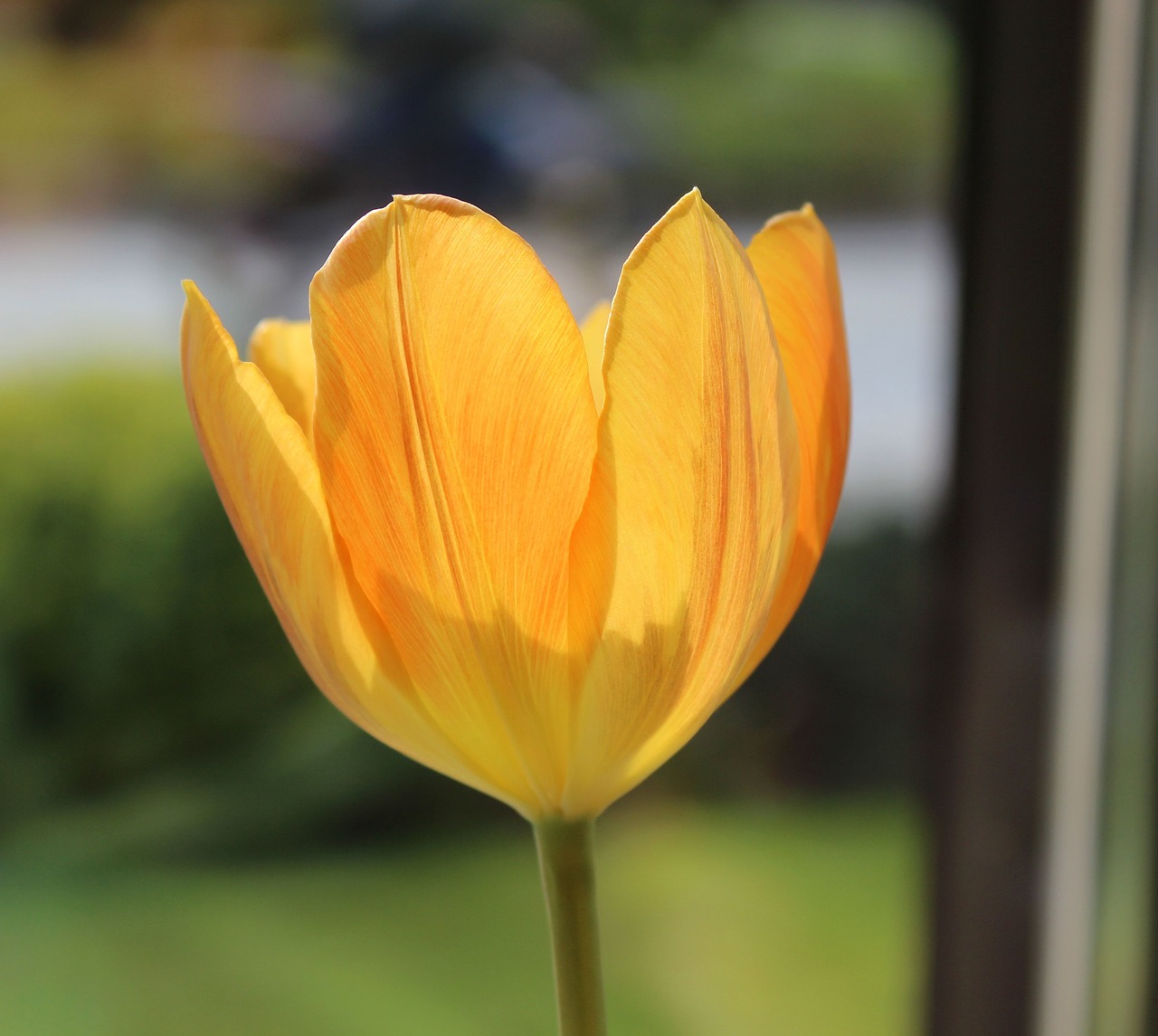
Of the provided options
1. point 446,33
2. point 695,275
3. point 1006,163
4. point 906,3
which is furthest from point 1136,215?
point 695,275

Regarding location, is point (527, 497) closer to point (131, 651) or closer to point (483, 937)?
point (131, 651)

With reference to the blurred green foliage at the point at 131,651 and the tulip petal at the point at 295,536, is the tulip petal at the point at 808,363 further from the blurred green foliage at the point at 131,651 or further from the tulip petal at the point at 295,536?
the blurred green foliage at the point at 131,651

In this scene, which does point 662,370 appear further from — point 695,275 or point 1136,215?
point 1136,215

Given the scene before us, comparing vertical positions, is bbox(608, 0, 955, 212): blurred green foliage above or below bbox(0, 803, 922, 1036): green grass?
above

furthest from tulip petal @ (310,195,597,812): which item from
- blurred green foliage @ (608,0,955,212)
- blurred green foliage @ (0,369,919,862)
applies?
blurred green foliage @ (608,0,955,212)

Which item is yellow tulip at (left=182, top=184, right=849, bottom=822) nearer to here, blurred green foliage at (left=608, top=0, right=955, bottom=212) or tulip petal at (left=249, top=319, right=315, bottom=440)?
tulip petal at (left=249, top=319, right=315, bottom=440)

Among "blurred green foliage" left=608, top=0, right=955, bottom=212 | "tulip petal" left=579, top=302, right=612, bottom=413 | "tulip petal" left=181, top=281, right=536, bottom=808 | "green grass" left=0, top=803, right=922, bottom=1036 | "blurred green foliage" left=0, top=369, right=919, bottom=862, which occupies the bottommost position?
"green grass" left=0, top=803, right=922, bottom=1036

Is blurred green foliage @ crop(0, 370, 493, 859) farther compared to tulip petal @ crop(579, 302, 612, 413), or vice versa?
blurred green foliage @ crop(0, 370, 493, 859)

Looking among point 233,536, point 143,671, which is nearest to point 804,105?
point 233,536

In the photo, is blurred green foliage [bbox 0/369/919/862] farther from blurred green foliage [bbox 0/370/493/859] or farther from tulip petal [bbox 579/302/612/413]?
tulip petal [bbox 579/302/612/413]
